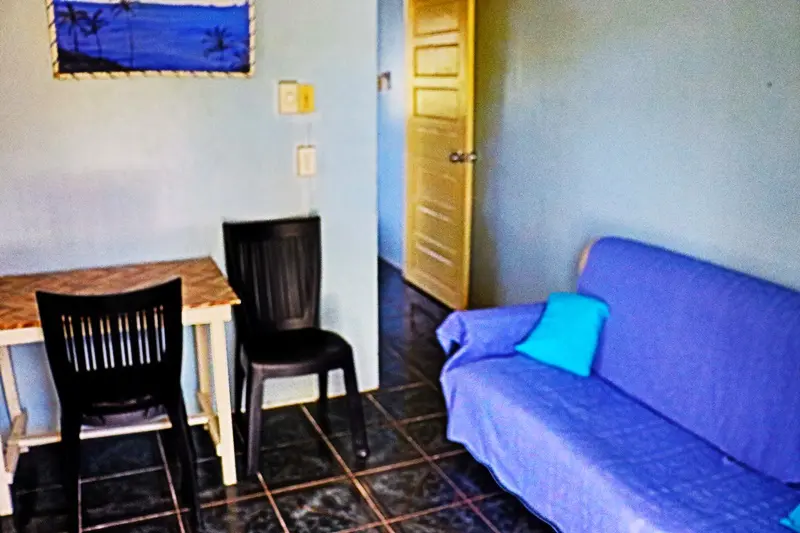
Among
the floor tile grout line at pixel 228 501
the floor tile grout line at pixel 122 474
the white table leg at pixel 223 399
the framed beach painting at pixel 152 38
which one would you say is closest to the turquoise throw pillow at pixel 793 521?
the floor tile grout line at pixel 228 501

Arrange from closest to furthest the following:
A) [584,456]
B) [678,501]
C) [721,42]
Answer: [678,501]
[584,456]
[721,42]

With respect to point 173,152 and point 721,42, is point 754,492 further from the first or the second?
point 173,152

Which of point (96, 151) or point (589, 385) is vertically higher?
point (96, 151)

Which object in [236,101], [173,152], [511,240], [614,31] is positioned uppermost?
[614,31]

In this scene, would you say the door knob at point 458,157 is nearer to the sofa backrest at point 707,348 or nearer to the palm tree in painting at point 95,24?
the sofa backrest at point 707,348

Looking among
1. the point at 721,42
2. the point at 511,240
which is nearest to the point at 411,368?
the point at 511,240

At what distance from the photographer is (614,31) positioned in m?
3.27

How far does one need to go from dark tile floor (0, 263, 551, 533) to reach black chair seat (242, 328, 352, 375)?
0.41 m

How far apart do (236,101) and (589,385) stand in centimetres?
176

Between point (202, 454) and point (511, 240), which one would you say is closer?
point (202, 454)

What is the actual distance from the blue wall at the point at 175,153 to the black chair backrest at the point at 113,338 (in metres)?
0.76

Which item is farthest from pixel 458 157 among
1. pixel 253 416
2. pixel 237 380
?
pixel 253 416

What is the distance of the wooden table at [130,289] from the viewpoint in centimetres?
267

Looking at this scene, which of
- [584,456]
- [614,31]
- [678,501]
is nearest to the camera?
[678,501]
